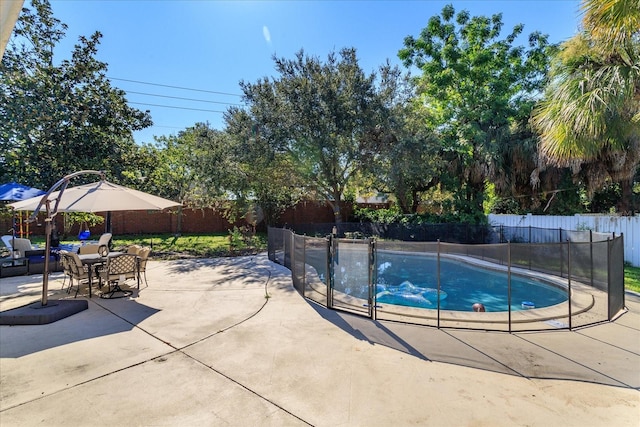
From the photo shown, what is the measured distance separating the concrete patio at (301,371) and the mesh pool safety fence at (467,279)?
0.43 m

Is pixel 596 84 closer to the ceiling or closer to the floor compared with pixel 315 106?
closer to the floor

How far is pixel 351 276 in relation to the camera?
599cm

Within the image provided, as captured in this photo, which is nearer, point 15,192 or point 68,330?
point 68,330

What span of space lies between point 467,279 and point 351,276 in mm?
5362

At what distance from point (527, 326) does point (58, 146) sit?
45.7 feet

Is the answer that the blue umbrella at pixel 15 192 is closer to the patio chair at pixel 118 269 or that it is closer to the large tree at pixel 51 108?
the large tree at pixel 51 108

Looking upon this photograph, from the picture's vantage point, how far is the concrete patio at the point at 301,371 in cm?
272

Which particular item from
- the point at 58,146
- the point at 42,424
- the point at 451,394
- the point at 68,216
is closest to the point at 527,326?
the point at 451,394

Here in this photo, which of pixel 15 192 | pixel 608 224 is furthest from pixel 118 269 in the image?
pixel 608 224

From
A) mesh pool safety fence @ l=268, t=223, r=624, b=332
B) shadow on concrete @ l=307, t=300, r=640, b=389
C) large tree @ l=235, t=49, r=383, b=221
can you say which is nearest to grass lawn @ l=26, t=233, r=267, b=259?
mesh pool safety fence @ l=268, t=223, r=624, b=332

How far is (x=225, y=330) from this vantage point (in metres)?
4.62

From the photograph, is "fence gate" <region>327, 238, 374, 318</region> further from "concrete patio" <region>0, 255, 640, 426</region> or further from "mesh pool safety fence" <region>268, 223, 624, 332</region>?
"concrete patio" <region>0, 255, 640, 426</region>

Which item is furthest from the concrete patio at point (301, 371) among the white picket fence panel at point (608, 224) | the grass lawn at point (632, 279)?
the white picket fence panel at point (608, 224)

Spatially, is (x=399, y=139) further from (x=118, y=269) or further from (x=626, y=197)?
(x=118, y=269)
